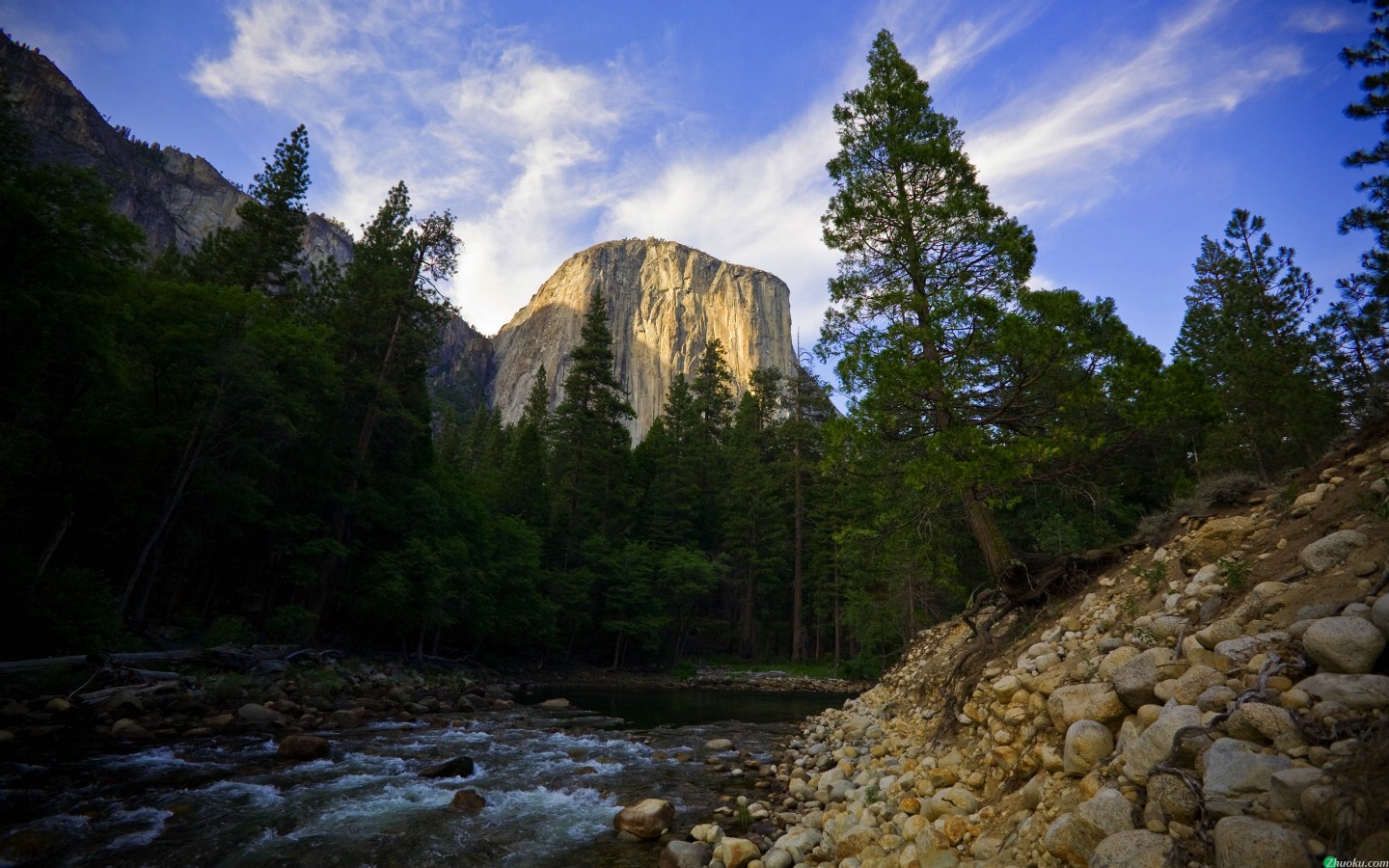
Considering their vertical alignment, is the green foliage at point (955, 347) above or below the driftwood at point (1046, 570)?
above

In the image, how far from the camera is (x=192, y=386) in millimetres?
16875

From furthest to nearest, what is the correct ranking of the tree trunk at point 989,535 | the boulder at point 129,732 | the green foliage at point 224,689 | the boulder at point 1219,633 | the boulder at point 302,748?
the green foliage at point 224,689 < the boulder at point 129,732 < the boulder at point 302,748 < the tree trunk at point 989,535 < the boulder at point 1219,633

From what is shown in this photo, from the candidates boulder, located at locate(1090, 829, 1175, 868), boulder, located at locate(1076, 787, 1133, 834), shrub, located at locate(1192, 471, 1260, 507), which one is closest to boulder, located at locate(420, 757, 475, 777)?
boulder, located at locate(1076, 787, 1133, 834)

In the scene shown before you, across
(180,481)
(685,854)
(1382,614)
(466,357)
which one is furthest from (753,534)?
(466,357)

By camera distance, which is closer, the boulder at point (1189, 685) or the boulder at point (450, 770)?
the boulder at point (1189, 685)

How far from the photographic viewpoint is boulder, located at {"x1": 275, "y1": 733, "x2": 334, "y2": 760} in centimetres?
Result: 928

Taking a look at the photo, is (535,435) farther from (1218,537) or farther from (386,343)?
(1218,537)

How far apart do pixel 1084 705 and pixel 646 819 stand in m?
4.91

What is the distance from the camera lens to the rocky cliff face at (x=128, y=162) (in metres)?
76.6

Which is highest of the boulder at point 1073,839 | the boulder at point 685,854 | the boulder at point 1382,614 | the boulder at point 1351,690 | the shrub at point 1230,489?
the shrub at point 1230,489

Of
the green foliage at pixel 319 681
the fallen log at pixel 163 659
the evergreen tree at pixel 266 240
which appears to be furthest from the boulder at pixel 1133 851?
the evergreen tree at pixel 266 240

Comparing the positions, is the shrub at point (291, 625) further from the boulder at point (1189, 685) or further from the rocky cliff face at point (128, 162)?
the rocky cliff face at point (128, 162)

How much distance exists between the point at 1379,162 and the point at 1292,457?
7.54 metres

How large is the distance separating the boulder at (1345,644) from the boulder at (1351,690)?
85 mm
